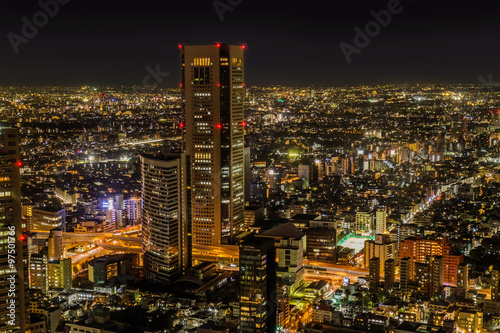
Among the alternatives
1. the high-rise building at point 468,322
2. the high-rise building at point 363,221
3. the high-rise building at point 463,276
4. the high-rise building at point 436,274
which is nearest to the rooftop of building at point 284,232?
the high-rise building at point 436,274

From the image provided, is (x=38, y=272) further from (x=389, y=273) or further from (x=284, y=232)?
(x=389, y=273)

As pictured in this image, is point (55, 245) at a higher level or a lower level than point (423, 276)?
higher

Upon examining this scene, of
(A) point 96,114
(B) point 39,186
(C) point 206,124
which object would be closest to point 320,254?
(C) point 206,124

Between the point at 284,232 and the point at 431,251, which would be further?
the point at 284,232

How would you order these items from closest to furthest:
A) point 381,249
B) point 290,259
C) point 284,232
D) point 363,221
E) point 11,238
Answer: point 11,238
point 290,259
point 381,249
point 284,232
point 363,221

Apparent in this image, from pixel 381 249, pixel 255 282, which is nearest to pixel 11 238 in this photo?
pixel 255 282

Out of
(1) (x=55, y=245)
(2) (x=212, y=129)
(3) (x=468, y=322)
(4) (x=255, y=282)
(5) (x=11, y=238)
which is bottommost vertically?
(3) (x=468, y=322)

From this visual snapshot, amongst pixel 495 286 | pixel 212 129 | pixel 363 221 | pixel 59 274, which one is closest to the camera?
pixel 495 286
